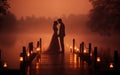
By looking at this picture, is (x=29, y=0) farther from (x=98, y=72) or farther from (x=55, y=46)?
(x=98, y=72)

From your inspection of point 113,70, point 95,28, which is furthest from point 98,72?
point 95,28

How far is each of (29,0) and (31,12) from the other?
151 centimetres

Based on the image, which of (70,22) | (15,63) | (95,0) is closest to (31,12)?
(70,22)

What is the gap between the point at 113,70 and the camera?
43.5 feet

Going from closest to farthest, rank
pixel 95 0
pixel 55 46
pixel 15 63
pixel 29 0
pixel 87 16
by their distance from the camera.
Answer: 1. pixel 15 63
2. pixel 55 46
3. pixel 95 0
4. pixel 87 16
5. pixel 29 0

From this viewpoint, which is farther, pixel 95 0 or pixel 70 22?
pixel 70 22

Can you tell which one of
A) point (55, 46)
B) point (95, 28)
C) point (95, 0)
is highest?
point (95, 0)

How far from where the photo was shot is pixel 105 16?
33281mm

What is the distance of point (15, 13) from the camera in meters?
37.5

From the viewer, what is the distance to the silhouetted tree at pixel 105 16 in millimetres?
31508

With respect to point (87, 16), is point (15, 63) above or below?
below

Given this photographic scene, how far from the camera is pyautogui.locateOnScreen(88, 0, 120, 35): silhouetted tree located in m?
31.5

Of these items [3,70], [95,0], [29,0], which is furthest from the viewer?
[29,0]

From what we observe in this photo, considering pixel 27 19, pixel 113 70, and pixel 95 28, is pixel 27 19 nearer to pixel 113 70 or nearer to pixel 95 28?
pixel 95 28
